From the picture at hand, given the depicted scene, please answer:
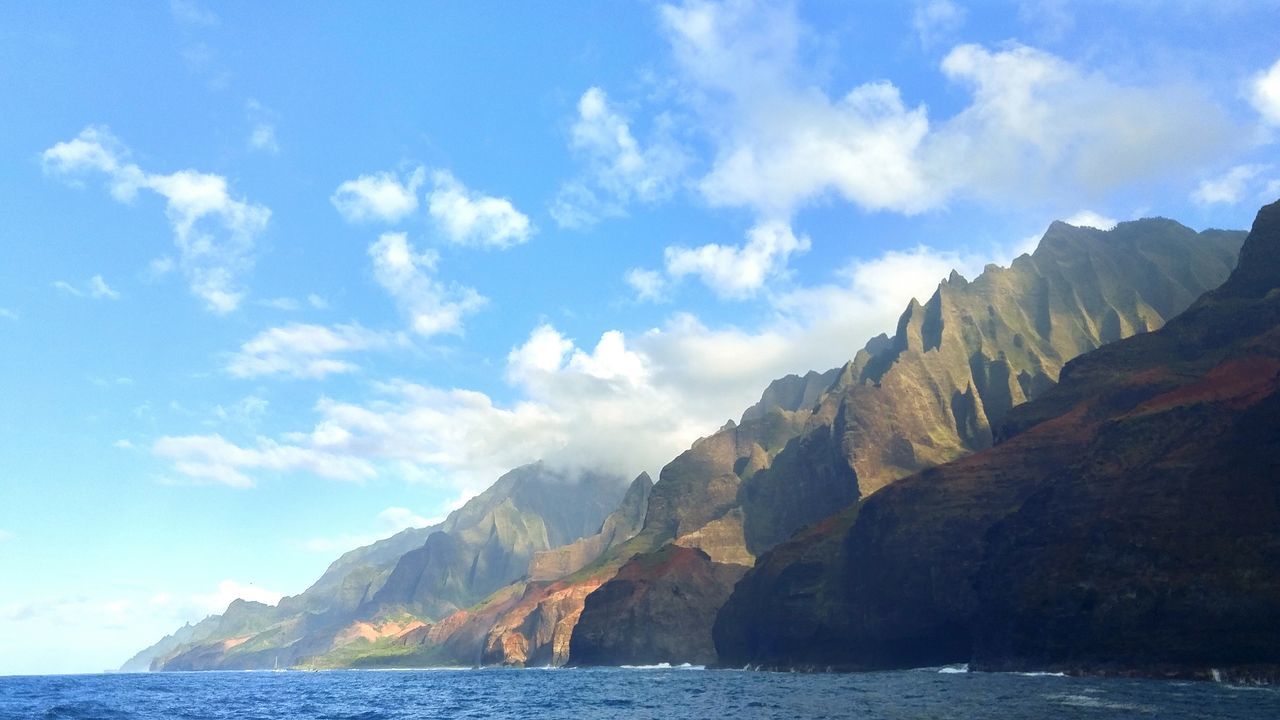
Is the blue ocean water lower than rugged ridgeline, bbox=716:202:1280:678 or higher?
lower

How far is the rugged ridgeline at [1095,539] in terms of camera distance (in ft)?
302

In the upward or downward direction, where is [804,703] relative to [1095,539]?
downward

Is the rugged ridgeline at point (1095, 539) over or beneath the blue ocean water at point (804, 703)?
over

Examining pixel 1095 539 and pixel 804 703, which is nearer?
pixel 804 703

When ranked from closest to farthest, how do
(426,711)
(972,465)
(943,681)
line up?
(426,711), (943,681), (972,465)

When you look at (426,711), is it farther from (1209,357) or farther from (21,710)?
(1209,357)

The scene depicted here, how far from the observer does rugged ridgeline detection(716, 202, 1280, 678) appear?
92125 millimetres

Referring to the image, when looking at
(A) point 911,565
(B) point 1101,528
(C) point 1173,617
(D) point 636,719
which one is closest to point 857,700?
(D) point 636,719

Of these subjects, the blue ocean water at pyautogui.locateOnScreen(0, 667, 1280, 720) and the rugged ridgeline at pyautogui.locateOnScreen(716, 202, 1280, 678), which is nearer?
the blue ocean water at pyautogui.locateOnScreen(0, 667, 1280, 720)

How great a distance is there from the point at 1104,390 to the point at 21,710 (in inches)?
6714

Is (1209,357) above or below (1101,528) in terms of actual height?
above

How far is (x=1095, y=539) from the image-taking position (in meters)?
106

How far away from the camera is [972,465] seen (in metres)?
157

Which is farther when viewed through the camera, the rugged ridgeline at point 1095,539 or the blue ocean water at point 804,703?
the rugged ridgeline at point 1095,539
